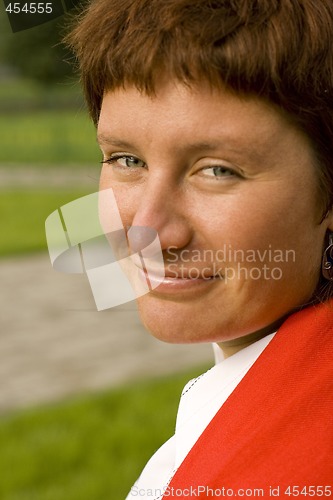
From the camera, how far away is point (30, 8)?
1.54 meters

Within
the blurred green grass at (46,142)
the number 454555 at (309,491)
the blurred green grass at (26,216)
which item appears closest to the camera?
the number 454555 at (309,491)

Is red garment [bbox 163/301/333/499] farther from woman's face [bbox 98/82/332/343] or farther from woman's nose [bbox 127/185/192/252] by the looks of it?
woman's nose [bbox 127/185/192/252]

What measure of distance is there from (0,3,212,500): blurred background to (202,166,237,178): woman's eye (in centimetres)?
42

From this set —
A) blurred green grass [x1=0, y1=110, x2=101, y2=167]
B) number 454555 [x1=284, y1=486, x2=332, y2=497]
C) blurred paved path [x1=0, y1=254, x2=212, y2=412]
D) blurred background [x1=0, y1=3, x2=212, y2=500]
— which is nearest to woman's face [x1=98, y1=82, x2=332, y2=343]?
number 454555 [x1=284, y1=486, x2=332, y2=497]

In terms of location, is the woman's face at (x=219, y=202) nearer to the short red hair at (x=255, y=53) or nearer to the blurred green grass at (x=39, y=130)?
the short red hair at (x=255, y=53)

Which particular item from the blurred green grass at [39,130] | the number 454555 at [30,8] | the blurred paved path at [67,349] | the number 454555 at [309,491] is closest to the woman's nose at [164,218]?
the number 454555 at [309,491]

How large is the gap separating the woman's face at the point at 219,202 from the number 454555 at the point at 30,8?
0.57 m

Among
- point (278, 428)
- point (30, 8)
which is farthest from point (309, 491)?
point (30, 8)

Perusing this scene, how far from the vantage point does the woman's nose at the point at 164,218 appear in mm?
985

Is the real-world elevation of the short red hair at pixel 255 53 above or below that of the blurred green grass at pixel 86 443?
above

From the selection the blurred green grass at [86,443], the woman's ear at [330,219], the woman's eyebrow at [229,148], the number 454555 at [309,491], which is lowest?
the blurred green grass at [86,443]

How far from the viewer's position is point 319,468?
36.4 inches

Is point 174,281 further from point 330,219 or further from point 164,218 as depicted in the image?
point 330,219

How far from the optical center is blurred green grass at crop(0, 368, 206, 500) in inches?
123
